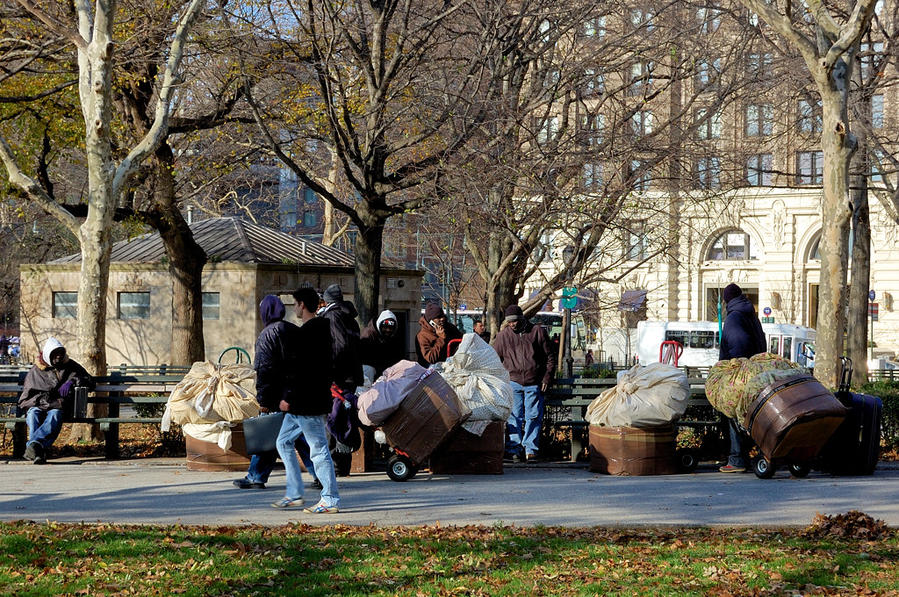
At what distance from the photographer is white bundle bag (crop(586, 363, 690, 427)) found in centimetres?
1184

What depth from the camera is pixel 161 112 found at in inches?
601

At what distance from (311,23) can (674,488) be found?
8776 mm

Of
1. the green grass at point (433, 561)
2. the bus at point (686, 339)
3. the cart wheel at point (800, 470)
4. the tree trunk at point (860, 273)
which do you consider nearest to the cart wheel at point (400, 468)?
the green grass at point (433, 561)

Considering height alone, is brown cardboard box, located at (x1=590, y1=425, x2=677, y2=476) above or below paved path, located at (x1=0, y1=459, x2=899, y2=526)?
above

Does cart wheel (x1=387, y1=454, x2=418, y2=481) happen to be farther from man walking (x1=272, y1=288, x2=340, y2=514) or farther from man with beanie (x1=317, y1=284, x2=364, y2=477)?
man walking (x1=272, y1=288, x2=340, y2=514)

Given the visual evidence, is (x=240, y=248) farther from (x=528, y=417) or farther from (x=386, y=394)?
(x=386, y=394)

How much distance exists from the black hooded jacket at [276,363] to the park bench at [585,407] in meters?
4.57

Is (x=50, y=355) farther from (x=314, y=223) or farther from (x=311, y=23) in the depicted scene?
(x=314, y=223)

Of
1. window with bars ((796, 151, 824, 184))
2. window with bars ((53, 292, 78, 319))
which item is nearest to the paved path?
window with bars ((796, 151, 824, 184))

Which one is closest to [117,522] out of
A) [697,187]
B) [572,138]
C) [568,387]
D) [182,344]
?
[568,387]

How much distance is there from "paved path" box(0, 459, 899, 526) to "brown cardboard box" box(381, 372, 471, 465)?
384mm

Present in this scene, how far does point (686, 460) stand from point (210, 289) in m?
18.3

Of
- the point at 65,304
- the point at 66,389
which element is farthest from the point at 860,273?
the point at 65,304

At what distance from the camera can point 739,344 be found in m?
12.5
